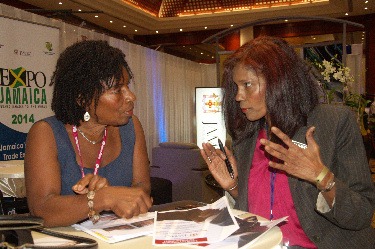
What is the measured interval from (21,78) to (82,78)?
349 centimetres

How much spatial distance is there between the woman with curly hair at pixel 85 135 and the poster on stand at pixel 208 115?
7471 millimetres

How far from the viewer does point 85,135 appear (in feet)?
6.43

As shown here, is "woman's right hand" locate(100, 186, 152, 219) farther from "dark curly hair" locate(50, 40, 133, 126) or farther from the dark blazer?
the dark blazer

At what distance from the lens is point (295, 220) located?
1793 millimetres

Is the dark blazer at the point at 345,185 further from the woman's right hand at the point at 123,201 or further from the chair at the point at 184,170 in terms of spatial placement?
the chair at the point at 184,170

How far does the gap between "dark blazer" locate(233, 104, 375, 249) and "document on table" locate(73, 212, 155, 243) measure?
0.62 meters

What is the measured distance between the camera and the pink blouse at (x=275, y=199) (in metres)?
1.77

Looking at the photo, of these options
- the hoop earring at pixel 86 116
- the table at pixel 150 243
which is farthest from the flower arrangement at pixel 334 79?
the table at pixel 150 243

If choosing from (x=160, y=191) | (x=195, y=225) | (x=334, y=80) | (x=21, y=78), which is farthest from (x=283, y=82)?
(x=21, y=78)

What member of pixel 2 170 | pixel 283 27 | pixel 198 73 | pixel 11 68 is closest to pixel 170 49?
pixel 198 73

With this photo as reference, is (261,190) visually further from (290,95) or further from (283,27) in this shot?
(283,27)

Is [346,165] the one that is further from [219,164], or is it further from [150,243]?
[150,243]

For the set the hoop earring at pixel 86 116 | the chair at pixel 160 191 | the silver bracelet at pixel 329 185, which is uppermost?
the hoop earring at pixel 86 116

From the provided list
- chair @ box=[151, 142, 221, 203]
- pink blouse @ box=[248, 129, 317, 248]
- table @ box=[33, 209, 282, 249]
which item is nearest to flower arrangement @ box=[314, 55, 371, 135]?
chair @ box=[151, 142, 221, 203]
